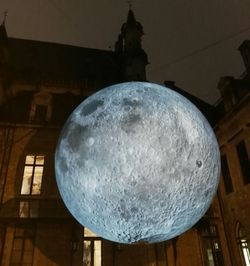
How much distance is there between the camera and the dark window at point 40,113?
12377 millimetres

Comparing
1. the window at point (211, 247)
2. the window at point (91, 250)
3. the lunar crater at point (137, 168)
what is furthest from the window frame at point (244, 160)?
the lunar crater at point (137, 168)

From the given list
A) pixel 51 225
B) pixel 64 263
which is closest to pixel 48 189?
pixel 51 225

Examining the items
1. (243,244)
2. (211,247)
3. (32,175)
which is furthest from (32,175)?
(243,244)

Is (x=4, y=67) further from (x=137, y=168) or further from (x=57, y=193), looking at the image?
(x=137, y=168)

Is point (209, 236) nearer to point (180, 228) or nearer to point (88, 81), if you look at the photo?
point (88, 81)

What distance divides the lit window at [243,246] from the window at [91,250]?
6310 millimetres

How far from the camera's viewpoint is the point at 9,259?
8953 millimetres

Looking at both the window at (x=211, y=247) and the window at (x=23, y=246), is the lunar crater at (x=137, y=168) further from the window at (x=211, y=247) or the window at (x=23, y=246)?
the window at (x=211, y=247)

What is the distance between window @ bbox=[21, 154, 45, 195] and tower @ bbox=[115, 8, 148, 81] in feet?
26.0

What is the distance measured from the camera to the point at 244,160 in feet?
39.0

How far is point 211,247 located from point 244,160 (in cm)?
426

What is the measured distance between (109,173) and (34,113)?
38.7 ft

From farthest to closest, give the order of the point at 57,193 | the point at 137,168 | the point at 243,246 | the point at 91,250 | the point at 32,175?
the point at 243,246, the point at 32,175, the point at 57,193, the point at 91,250, the point at 137,168

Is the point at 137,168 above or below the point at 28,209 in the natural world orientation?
below
